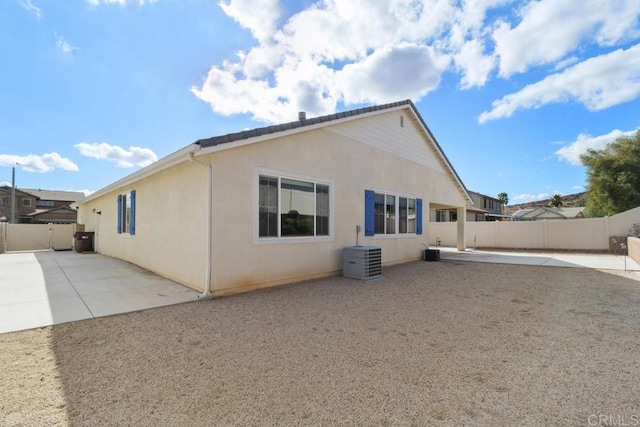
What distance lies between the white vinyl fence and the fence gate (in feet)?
Result: 75.7

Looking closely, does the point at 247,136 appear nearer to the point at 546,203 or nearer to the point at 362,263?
the point at 362,263

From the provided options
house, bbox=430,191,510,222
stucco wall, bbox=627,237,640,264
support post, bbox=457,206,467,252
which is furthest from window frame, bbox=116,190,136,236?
house, bbox=430,191,510,222

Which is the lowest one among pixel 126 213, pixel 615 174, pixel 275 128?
pixel 126 213

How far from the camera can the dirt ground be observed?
218 cm

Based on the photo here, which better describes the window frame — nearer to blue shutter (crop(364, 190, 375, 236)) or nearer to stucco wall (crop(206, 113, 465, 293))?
stucco wall (crop(206, 113, 465, 293))

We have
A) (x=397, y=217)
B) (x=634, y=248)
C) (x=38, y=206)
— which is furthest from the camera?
(x=38, y=206)

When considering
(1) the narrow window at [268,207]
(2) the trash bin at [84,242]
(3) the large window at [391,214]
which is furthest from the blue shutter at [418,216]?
(2) the trash bin at [84,242]

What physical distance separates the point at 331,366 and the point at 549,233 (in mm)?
18210

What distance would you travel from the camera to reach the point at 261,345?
3.47 meters

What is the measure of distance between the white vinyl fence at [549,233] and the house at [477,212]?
266 centimetres

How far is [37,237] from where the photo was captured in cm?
1697

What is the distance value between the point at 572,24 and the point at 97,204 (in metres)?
19.7

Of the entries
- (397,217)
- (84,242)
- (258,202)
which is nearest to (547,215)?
(397,217)

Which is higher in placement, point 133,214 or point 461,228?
point 133,214
